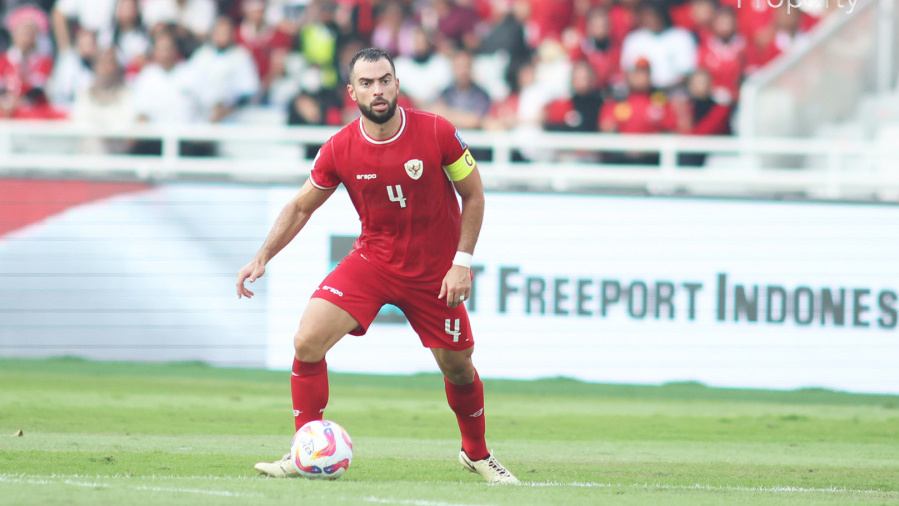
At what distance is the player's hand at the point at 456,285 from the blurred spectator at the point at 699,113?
30.7ft

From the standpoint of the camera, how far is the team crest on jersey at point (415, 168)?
8.55 m

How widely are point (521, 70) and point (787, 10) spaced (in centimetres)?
333

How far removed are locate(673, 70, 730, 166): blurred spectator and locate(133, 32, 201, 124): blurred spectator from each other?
5.60 metres

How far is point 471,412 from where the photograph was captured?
29.5 feet

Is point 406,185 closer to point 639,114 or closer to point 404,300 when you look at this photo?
point 404,300

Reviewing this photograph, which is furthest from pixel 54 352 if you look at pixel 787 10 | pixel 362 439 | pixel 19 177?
pixel 787 10

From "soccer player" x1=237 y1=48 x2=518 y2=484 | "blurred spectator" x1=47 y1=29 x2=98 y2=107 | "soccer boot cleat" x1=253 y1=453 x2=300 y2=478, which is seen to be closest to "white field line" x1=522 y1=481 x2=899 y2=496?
"soccer player" x1=237 y1=48 x2=518 y2=484

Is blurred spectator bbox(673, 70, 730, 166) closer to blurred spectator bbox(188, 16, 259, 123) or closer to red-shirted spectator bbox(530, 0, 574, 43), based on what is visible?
red-shirted spectator bbox(530, 0, 574, 43)

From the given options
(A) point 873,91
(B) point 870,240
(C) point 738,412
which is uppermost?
(A) point 873,91

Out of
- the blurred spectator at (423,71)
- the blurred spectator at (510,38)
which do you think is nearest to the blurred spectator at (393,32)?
the blurred spectator at (423,71)

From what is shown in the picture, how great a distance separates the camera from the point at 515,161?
1759 centimetres

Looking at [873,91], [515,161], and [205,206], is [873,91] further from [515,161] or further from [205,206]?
[205,206]

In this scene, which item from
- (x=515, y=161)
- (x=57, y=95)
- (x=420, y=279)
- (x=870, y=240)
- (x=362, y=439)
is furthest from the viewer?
(x=57, y=95)

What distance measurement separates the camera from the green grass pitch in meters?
8.09
